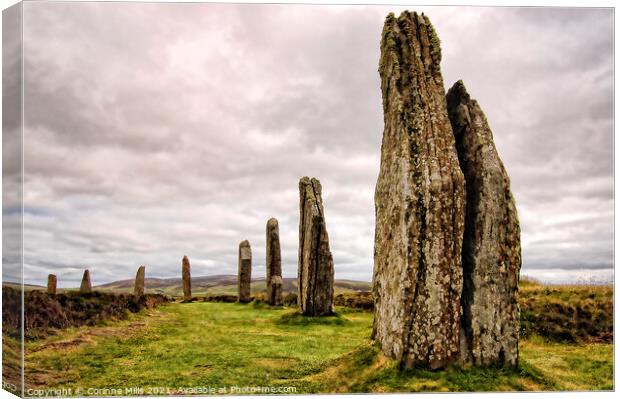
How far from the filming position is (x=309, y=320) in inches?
757

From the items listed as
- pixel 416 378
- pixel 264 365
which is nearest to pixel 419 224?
pixel 416 378

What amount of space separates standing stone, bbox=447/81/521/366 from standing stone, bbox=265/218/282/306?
676 inches

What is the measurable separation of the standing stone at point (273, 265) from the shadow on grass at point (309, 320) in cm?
738

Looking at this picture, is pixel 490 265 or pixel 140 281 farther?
pixel 140 281

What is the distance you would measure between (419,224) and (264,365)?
5023 mm

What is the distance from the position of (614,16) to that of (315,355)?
35.4 ft

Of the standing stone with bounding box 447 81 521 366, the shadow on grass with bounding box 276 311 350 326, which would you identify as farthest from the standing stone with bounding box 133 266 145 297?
the standing stone with bounding box 447 81 521 366

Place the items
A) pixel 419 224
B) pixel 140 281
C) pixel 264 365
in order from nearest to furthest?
pixel 419 224 → pixel 264 365 → pixel 140 281

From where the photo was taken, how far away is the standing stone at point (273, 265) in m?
27.3

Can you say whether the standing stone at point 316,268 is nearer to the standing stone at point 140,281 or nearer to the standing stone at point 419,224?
the standing stone at point 419,224

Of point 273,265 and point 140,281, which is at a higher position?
point 273,265

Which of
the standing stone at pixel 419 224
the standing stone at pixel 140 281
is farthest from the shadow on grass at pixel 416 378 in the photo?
the standing stone at pixel 140 281

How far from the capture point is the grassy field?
420 inches

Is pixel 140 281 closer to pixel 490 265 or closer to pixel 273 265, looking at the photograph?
pixel 273 265
